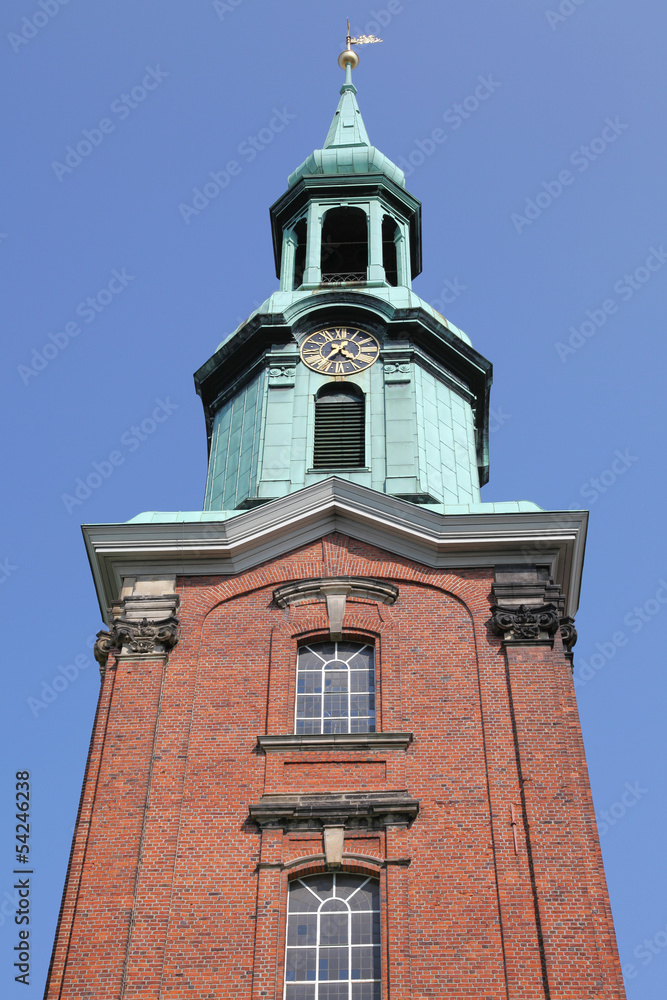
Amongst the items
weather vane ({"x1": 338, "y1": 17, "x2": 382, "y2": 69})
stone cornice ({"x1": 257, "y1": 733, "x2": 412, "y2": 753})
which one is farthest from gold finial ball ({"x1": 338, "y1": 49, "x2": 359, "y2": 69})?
stone cornice ({"x1": 257, "y1": 733, "x2": 412, "y2": 753})

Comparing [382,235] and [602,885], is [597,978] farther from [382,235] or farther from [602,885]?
[382,235]

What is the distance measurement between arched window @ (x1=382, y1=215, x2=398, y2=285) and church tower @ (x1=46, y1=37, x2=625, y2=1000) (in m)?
5.04

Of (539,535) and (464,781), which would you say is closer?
(464,781)

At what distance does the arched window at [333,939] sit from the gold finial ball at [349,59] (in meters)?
26.6

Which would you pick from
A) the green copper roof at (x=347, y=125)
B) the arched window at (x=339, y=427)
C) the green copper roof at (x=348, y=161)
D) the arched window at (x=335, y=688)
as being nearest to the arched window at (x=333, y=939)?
the arched window at (x=335, y=688)

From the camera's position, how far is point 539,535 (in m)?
24.7

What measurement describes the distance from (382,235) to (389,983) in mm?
18909

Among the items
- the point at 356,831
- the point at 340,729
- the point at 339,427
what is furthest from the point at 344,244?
the point at 356,831


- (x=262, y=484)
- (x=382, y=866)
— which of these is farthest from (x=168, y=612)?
(x=382, y=866)

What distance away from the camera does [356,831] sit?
2084 cm

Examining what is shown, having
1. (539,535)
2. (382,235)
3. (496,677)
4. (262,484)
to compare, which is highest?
(382,235)

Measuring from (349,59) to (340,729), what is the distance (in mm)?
24105

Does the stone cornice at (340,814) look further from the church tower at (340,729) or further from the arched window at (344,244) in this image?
the arched window at (344,244)

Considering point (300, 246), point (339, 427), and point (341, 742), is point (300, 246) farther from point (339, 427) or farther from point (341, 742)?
point (341, 742)
